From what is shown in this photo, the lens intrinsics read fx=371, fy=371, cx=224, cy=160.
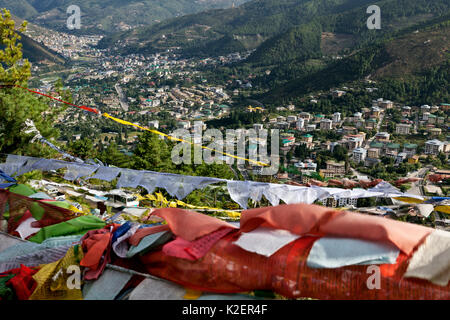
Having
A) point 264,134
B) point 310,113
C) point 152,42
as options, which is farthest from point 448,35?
point 152,42

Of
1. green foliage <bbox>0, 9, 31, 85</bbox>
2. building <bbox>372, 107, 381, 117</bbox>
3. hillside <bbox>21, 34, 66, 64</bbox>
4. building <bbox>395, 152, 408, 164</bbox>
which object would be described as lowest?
building <bbox>395, 152, 408, 164</bbox>

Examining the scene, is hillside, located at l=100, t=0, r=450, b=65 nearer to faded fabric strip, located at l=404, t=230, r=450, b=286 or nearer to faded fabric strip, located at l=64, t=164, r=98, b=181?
faded fabric strip, located at l=64, t=164, r=98, b=181

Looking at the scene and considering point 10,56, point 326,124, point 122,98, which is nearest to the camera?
point 10,56

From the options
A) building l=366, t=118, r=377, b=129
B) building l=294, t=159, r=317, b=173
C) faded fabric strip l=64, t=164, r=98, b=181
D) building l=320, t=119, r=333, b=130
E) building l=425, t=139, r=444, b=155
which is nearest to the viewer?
faded fabric strip l=64, t=164, r=98, b=181

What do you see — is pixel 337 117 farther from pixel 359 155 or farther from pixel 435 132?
pixel 359 155

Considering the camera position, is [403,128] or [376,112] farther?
[376,112]

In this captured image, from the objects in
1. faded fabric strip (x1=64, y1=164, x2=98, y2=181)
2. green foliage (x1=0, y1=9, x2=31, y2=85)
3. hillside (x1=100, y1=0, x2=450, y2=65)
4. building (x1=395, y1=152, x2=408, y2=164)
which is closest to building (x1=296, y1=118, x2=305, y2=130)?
building (x1=395, y1=152, x2=408, y2=164)

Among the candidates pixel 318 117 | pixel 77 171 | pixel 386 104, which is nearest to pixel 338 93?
pixel 318 117

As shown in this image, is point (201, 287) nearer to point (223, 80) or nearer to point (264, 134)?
point (264, 134)
